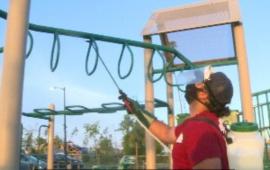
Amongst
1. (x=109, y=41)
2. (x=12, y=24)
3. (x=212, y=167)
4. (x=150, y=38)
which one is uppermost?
(x=150, y=38)

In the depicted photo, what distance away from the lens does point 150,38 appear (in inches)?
322

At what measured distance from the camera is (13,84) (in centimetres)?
371

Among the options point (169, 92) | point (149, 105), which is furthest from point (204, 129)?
point (169, 92)

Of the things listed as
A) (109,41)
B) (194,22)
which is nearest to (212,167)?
(109,41)

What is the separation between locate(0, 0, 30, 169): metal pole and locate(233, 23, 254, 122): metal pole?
13.6 ft

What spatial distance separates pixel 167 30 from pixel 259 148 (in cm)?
530

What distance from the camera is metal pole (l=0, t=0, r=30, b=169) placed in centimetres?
Answer: 361

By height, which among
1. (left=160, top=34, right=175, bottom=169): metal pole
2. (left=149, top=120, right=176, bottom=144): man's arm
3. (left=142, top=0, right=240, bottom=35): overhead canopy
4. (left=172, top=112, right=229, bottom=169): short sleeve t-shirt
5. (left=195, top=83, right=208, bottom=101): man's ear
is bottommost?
(left=172, top=112, right=229, bottom=169): short sleeve t-shirt

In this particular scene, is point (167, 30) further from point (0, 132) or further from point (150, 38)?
point (0, 132)

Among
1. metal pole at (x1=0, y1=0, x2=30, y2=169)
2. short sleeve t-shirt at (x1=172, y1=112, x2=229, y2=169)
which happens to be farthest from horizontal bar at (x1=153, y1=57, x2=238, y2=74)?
short sleeve t-shirt at (x1=172, y1=112, x2=229, y2=169)

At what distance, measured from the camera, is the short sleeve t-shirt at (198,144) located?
1989 millimetres

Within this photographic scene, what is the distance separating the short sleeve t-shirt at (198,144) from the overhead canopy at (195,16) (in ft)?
18.3

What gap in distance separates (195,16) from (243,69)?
124 centimetres

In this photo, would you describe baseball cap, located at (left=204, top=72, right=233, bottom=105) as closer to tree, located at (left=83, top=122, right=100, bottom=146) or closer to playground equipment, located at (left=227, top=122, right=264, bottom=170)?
playground equipment, located at (left=227, top=122, right=264, bottom=170)
